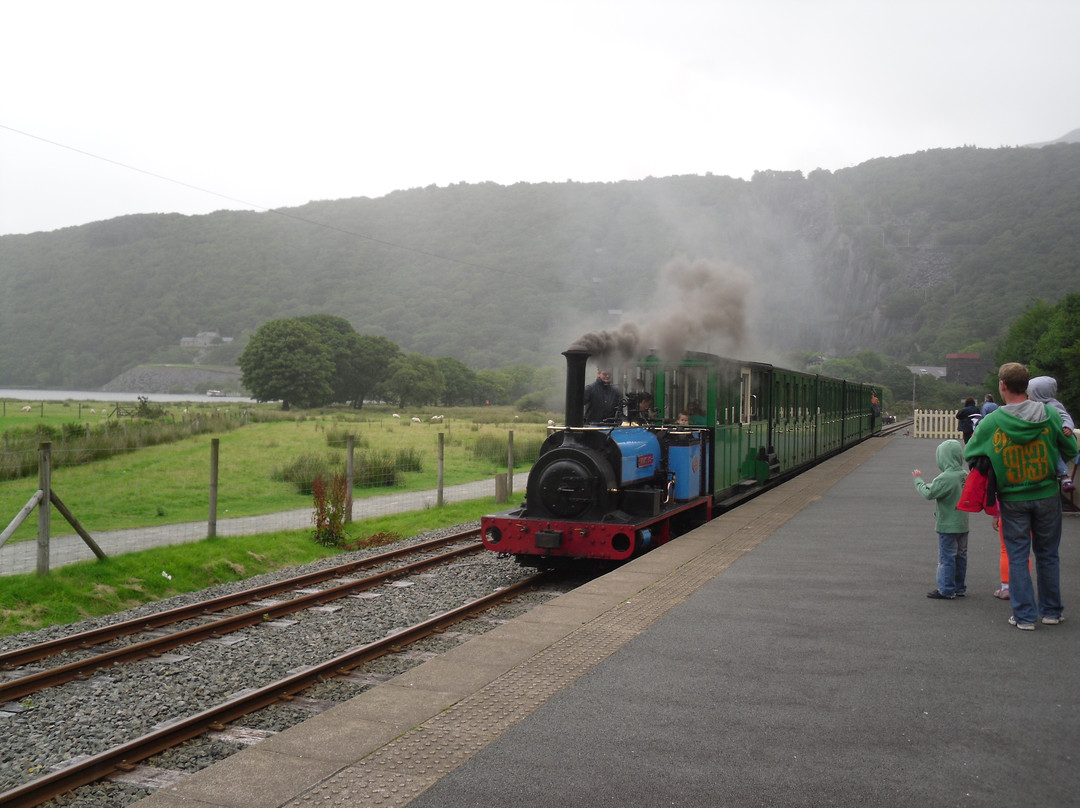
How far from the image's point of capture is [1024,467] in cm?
559

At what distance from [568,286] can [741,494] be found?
2661 inches

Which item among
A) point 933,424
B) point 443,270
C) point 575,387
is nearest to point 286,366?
point 443,270

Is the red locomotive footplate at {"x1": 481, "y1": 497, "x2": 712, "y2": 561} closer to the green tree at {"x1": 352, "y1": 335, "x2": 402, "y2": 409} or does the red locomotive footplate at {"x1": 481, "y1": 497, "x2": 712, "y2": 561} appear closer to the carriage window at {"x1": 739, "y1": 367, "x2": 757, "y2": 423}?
the carriage window at {"x1": 739, "y1": 367, "x2": 757, "y2": 423}

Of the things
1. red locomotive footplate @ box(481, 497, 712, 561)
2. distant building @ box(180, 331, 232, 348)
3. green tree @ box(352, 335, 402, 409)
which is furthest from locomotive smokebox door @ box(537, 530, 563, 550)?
distant building @ box(180, 331, 232, 348)

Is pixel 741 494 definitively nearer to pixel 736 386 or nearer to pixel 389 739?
pixel 736 386

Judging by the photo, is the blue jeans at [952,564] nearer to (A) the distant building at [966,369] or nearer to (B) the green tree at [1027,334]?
(B) the green tree at [1027,334]

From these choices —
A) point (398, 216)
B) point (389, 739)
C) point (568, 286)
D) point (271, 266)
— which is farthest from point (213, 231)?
point (389, 739)

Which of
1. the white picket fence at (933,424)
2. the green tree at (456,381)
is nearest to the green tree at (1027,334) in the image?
the white picket fence at (933,424)

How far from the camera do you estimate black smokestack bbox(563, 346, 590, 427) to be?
30.6 ft

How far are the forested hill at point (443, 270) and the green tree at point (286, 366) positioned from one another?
1521 cm

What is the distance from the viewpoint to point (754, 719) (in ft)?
13.9

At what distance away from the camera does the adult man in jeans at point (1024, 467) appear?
18.3 ft

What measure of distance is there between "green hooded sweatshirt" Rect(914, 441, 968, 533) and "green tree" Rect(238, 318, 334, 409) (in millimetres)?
72896

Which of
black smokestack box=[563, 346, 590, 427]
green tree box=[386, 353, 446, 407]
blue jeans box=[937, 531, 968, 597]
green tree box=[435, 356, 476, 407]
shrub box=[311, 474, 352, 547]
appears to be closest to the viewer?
blue jeans box=[937, 531, 968, 597]
